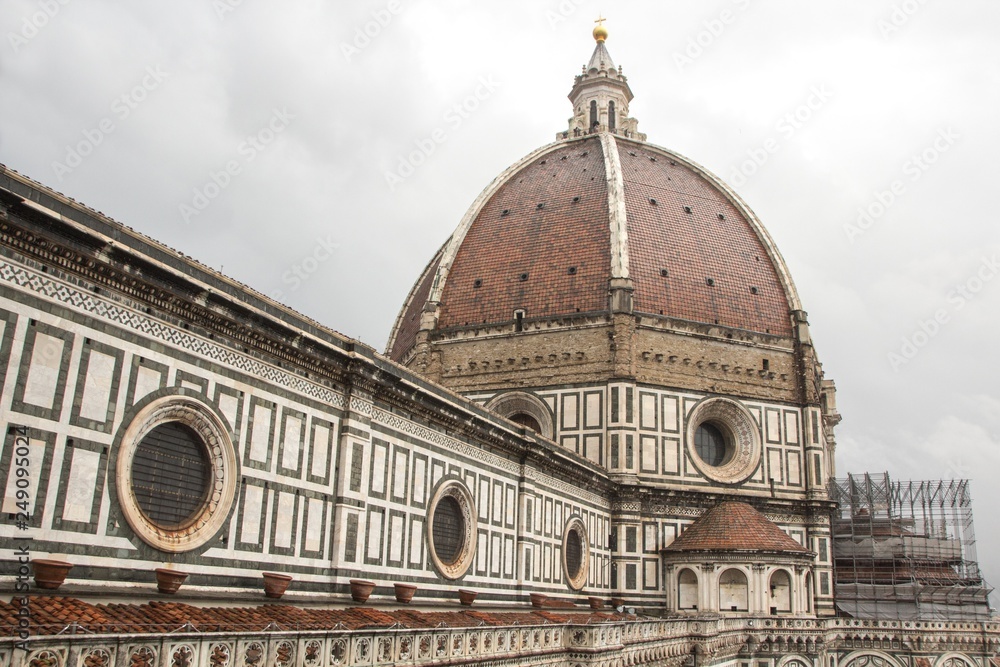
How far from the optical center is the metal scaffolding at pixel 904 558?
151ft

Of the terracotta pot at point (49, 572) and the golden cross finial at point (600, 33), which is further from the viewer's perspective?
the golden cross finial at point (600, 33)

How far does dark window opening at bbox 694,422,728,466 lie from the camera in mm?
41969

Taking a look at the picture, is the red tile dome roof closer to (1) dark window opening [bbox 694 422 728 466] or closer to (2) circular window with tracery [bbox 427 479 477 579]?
(1) dark window opening [bbox 694 422 728 466]

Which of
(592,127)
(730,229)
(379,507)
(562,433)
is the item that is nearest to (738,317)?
(730,229)

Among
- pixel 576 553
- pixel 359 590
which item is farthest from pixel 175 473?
pixel 576 553

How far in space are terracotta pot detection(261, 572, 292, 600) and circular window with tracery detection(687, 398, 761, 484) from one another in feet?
90.7

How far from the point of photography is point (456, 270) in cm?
4659

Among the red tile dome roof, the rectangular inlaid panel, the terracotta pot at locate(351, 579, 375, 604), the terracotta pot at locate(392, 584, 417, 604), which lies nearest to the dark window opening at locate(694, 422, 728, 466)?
the red tile dome roof

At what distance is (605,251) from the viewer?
43531mm

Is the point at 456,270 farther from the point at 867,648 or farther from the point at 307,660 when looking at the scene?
the point at 307,660

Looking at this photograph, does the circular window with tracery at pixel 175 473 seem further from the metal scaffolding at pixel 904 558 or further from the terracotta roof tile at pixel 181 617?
the metal scaffolding at pixel 904 558

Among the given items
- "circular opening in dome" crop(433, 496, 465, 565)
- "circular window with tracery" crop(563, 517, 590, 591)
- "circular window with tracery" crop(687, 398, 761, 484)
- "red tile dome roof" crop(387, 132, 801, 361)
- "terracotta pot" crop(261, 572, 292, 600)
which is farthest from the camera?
"red tile dome roof" crop(387, 132, 801, 361)

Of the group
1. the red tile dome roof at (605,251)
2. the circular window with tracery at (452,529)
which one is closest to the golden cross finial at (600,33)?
the red tile dome roof at (605,251)

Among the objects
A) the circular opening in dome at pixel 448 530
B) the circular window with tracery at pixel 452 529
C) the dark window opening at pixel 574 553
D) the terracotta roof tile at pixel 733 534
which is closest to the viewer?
the circular window with tracery at pixel 452 529
